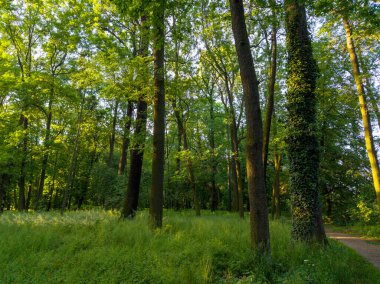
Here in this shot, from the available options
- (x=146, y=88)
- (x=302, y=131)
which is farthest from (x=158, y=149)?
(x=302, y=131)

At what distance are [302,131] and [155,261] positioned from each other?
6037mm

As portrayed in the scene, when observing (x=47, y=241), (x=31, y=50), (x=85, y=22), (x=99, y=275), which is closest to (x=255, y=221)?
(x=99, y=275)

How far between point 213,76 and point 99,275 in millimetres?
18270

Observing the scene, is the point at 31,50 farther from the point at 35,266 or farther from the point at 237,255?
the point at 237,255

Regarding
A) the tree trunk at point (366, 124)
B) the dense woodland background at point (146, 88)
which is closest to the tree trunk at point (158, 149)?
the dense woodland background at point (146, 88)

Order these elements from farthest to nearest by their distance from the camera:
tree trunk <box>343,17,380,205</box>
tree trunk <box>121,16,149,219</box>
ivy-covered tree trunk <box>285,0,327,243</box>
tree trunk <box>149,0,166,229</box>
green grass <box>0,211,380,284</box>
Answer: tree trunk <box>343,17,380,205</box>
tree trunk <box>121,16,149,219</box>
tree trunk <box>149,0,166,229</box>
ivy-covered tree trunk <box>285,0,327,243</box>
green grass <box>0,211,380,284</box>

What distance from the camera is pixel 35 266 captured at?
15.7ft

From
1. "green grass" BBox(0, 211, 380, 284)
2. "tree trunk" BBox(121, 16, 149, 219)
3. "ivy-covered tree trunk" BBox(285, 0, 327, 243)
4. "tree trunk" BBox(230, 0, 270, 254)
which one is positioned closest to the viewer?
"green grass" BBox(0, 211, 380, 284)

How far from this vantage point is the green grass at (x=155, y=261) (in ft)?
14.3

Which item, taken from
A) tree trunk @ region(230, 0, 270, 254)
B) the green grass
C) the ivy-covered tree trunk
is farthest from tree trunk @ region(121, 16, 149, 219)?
the ivy-covered tree trunk

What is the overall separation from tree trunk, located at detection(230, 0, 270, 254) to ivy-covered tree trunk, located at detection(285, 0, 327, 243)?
8.81 feet

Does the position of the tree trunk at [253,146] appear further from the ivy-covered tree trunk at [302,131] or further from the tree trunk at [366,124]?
the tree trunk at [366,124]

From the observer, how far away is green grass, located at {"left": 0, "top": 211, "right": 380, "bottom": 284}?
436cm

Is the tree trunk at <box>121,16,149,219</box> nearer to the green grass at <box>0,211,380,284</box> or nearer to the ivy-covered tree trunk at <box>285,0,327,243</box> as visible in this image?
the green grass at <box>0,211,380,284</box>
